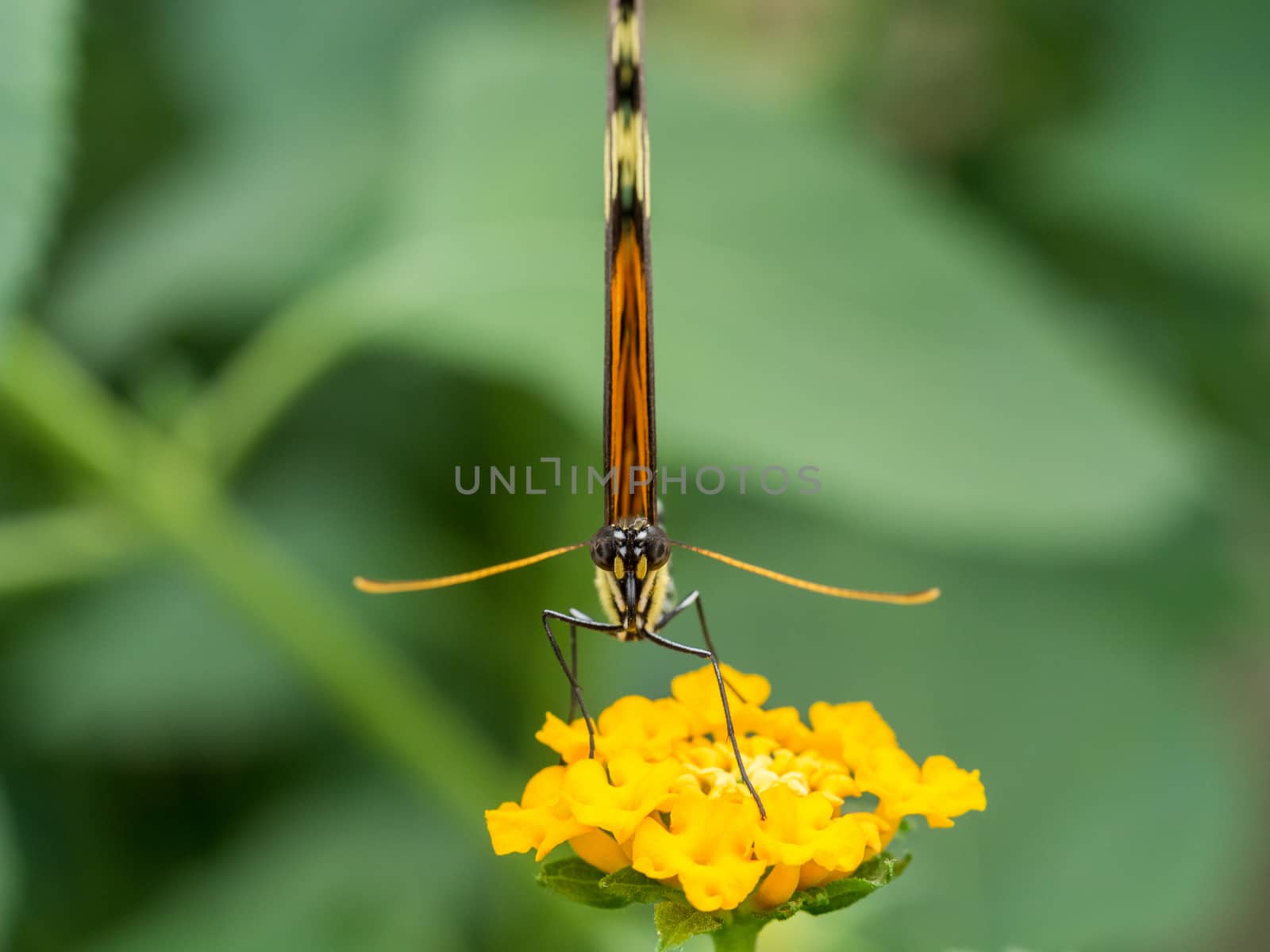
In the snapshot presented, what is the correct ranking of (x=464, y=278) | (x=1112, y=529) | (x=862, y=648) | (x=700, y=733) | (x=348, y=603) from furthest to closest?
(x=348, y=603), (x=862, y=648), (x=464, y=278), (x=1112, y=529), (x=700, y=733)

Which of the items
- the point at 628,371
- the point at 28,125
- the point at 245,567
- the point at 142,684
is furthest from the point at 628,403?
the point at 142,684

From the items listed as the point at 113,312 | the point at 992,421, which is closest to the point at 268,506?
the point at 113,312

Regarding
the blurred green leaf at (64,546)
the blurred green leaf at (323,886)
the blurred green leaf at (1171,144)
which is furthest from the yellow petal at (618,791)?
the blurred green leaf at (1171,144)

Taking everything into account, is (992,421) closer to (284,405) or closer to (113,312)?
(284,405)

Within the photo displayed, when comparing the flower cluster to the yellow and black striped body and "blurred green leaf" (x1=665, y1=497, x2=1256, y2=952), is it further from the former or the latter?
"blurred green leaf" (x1=665, y1=497, x2=1256, y2=952)

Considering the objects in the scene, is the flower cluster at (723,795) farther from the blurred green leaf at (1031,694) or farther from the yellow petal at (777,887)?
the blurred green leaf at (1031,694)
